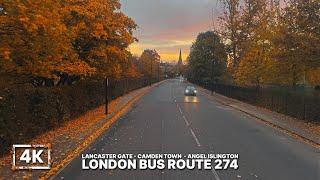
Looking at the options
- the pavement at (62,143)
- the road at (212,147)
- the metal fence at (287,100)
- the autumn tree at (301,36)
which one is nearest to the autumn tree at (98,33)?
the pavement at (62,143)

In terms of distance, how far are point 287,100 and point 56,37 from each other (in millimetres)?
18082

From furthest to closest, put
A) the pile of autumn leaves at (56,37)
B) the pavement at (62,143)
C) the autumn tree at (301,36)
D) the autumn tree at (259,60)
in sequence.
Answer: the autumn tree at (259,60) < the autumn tree at (301,36) < the pile of autumn leaves at (56,37) < the pavement at (62,143)

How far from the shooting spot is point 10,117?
14156 mm

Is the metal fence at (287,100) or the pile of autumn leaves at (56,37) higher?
the pile of autumn leaves at (56,37)

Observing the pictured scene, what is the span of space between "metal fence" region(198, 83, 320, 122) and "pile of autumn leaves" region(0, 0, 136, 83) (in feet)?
38.5

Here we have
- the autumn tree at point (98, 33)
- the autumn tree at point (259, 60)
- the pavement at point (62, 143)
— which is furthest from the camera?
the autumn tree at point (259, 60)

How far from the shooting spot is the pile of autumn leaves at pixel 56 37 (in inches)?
594

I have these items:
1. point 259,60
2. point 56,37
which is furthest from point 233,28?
point 56,37

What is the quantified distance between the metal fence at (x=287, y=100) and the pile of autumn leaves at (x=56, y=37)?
11739 mm

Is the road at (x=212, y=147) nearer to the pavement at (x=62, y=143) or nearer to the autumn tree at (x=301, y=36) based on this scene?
the pavement at (x=62, y=143)

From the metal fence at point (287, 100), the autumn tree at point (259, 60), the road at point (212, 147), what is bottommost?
the road at point (212, 147)

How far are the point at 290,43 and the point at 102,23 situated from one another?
1187 centimetres

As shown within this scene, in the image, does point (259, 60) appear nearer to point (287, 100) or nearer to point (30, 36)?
point (287, 100)

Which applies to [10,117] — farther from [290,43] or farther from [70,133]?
[290,43]
